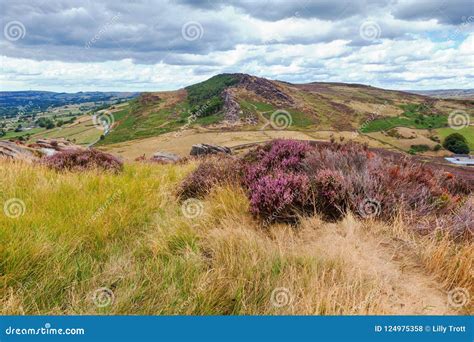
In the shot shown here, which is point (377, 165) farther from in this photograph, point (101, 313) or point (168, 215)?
point (101, 313)

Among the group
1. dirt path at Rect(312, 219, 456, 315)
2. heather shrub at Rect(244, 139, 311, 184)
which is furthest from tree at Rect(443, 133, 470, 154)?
dirt path at Rect(312, 219, 456, 315)

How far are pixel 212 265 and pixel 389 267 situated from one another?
6.83ft

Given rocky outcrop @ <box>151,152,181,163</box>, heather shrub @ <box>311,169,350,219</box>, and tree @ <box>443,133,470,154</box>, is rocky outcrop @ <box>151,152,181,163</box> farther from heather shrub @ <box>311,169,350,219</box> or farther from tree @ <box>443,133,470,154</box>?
tree @ <box>443,133,470,154</box>

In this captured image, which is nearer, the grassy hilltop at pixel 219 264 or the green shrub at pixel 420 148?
the grassy hilltop at pixel 219 264

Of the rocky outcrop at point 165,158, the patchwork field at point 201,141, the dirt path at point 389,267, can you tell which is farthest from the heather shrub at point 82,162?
the patchwork field at point 201,141

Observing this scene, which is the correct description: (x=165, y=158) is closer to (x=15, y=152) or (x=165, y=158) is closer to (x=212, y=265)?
(x=15, y=152)

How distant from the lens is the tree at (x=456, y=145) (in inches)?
4004

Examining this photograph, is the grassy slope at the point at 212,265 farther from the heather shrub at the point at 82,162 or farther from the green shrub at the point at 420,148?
the green shrub at the point at 420,148

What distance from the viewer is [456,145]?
10594 cm

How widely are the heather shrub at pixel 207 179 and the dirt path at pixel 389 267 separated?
2.86 m

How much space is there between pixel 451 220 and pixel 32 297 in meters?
5.47

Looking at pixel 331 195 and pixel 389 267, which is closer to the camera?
pixel 389 267

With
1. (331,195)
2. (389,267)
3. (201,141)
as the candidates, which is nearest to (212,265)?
(389,267)

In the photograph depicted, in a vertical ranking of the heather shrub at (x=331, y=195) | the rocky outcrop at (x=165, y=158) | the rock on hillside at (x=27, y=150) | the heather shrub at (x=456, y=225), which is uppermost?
the heather shrub at (x=331, y=195)
